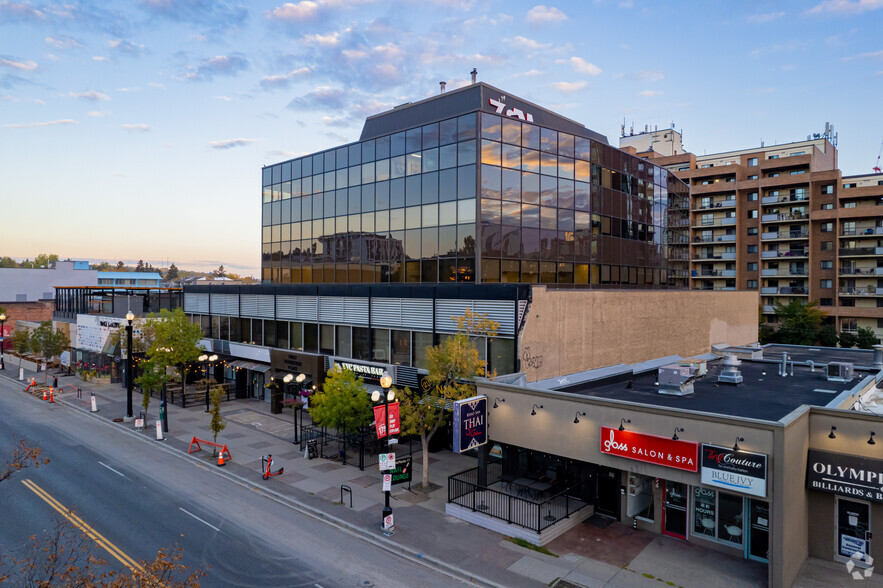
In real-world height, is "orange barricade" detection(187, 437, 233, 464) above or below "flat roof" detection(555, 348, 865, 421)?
below

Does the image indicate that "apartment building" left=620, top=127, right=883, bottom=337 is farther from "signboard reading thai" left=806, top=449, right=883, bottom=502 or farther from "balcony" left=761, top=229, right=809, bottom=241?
"signboard reading thai" left=806, top=449, right=883, bottom=502

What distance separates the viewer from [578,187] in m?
36.1

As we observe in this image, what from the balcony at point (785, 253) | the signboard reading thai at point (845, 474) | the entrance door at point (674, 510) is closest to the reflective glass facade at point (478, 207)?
the entrance door at point (674, 510)

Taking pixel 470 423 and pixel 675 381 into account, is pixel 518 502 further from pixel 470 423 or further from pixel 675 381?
pixel 675 381

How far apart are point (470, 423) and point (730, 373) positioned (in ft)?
43.6

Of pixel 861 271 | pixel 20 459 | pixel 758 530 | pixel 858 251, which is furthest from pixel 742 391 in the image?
pixel 861 271

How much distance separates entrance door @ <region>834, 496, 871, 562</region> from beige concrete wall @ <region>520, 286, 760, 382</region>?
1264 cm

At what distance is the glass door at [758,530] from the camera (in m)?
17.2

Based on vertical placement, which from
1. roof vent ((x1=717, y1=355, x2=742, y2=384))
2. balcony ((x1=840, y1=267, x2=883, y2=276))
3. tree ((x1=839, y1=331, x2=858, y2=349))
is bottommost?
tree ((x1=839, y1=331, x2=858, y2=349))

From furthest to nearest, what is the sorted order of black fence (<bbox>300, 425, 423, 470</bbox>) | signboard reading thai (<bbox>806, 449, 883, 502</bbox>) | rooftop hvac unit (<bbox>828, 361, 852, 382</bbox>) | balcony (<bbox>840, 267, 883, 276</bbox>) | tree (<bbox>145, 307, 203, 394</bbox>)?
balcony (<bbox>840, 267, 883, 276</bbox>), tree (<bbox>145, 307, 203, 394</bbox>), black fence (<bbox>300, 425, 423, 470</bbox>), rooftop hvac unit (<bbox>828, 361, 852, 382</bbox>), signboard reading thai (<bbox>806, 449, 883, 502</bbox>)

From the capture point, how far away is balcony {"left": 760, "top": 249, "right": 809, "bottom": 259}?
70812 mm

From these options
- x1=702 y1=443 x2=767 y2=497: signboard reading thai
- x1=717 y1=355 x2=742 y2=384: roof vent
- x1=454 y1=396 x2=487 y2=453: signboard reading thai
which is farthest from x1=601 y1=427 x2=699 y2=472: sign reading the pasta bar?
x1=717 y1=355 x2=742 y2=384: roof vent

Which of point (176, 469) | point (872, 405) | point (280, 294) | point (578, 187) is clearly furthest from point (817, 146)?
point (176, 469)

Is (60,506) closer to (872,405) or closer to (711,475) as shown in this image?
(711,475)
